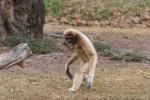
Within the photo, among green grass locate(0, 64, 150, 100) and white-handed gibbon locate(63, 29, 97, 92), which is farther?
white-handed gibbon locate(63, 29, 97, 92)

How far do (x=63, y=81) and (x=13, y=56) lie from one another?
2.35 metres

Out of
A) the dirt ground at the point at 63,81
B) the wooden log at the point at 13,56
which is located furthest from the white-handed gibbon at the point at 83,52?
the wooden log at the point at 13,56

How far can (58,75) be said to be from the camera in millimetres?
11055

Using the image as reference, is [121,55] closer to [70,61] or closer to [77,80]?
[70,61]

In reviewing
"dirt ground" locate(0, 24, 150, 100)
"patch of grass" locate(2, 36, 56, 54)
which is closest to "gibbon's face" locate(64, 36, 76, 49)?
"dirt ground" locate(0, 24, 150, 100)

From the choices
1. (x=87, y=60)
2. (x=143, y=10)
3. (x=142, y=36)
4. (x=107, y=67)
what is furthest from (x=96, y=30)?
(x=87, y=60)

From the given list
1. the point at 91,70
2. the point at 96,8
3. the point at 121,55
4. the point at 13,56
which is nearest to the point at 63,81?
the point at 91,70

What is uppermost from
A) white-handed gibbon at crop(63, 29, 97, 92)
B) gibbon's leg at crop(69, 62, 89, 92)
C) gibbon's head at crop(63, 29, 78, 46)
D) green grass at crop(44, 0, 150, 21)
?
gibbon's head at crop(63, 29, 78, 46)

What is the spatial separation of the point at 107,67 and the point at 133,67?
551mm

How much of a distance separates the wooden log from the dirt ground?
0.95 m

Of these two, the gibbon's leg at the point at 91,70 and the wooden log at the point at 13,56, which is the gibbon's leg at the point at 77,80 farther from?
the wooden log at the point at 13,56

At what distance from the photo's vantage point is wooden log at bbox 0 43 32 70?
324 inches

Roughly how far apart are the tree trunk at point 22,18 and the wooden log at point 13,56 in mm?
5451

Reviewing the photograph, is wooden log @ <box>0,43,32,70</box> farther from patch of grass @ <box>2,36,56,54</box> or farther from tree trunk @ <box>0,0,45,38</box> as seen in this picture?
tree trunk @ <box>0,0,45,38</box>
